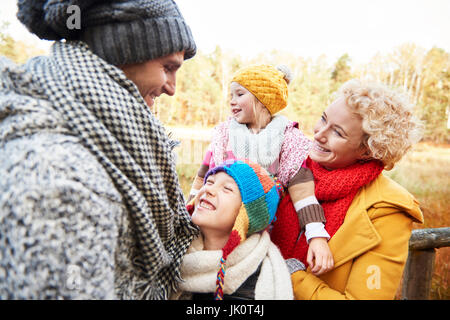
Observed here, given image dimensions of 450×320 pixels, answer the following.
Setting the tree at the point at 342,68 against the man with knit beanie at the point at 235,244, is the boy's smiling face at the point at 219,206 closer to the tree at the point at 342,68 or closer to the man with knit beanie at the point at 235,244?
the man with knit beanie at the point at 235,244

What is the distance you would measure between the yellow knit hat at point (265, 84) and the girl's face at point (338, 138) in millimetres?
699

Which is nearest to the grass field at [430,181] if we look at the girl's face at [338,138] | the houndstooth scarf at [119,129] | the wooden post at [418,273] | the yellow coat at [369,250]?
the wooden post at [418,273]

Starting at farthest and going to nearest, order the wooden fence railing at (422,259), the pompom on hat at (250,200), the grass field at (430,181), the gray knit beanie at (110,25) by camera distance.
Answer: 1. the grass field at (430,181)
2. the wooden fence railing at (422,259)
3. the pompom on hat at (250,200)
4. the gray knit beanie at (110,25)

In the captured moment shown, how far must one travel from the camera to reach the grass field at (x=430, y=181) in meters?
5.12

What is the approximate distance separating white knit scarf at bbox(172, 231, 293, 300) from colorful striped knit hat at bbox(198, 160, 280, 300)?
0.06 metres

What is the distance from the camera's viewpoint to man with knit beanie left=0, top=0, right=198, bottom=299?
828 millimetres

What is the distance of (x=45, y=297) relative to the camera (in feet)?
2.74

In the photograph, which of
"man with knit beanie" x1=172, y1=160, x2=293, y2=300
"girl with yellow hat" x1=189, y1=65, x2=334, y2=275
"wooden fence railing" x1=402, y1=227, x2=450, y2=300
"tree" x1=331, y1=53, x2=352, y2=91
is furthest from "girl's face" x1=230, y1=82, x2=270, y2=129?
"tree" x1=331, y1=53, x2=352, y2=91

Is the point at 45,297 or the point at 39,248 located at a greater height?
the point at 39,248

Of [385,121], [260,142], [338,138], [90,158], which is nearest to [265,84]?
[260,142]

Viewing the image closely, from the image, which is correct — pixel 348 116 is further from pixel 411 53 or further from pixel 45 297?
pixel 411 53

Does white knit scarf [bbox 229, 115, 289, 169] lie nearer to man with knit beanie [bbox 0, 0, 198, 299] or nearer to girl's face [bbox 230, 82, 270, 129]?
girl's face [bbox 230, 82, 270, 129]

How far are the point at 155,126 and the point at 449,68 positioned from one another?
11928mm

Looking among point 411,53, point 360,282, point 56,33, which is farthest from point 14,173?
point 411,53
